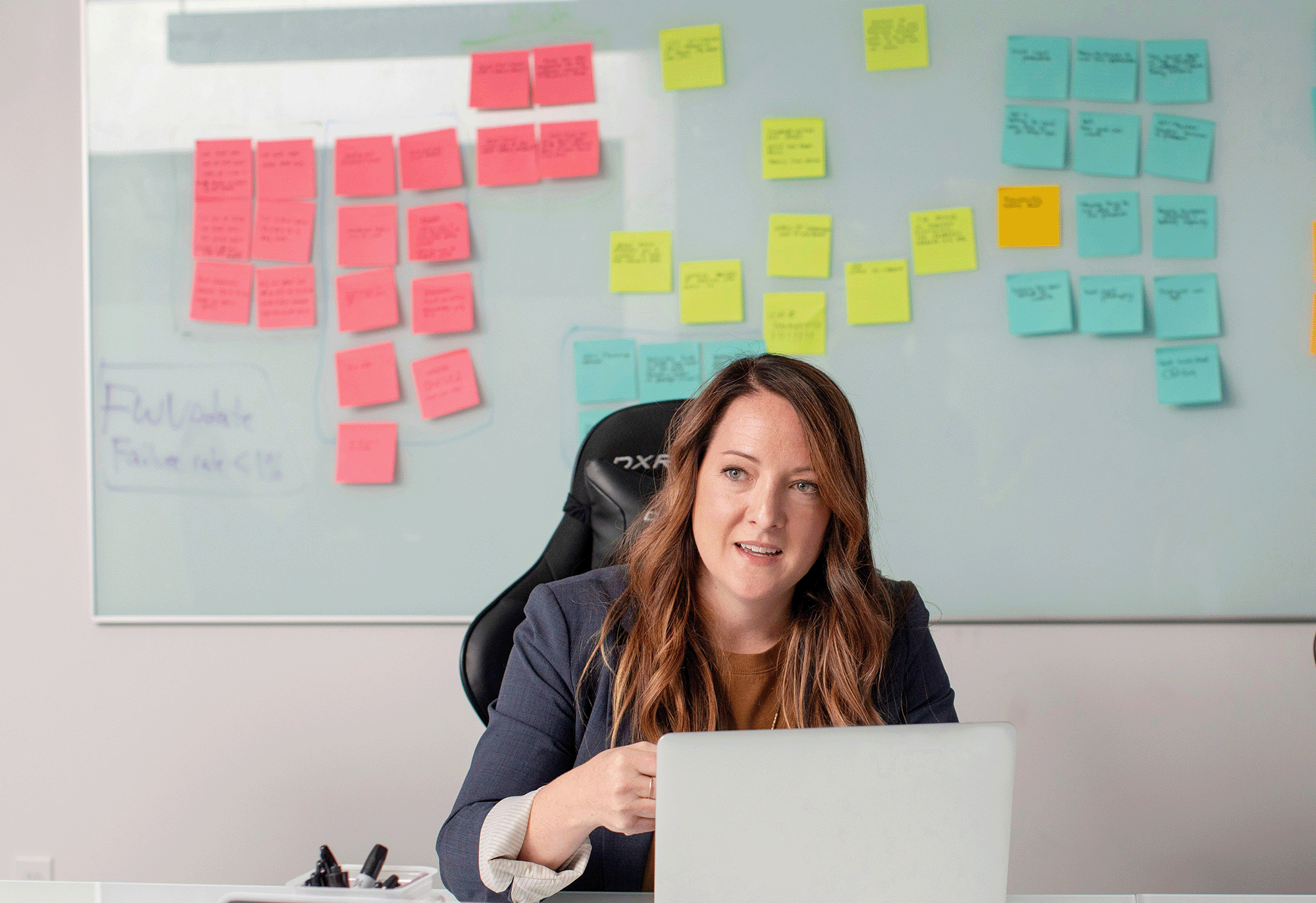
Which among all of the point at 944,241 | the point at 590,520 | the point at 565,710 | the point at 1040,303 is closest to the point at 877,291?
the point at 944,241

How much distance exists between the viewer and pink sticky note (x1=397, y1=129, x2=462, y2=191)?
6.88ft

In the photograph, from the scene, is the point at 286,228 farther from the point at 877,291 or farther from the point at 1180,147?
the point at 1180,147

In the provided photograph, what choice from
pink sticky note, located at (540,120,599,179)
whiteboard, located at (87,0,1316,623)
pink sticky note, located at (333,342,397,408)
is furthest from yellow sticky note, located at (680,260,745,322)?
pink sticky note, located at (333,342,397,408)

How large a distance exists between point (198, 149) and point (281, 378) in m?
0.51

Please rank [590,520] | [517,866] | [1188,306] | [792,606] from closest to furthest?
[517,866], [792,606], [590,520], [1188,306]

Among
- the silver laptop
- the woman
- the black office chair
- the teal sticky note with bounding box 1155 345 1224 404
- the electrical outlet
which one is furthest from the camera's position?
the electrical outlet

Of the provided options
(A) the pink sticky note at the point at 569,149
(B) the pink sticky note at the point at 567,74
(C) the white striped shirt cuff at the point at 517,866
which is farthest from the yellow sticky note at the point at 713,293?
(C) the white striped shirt cuff at the point at 517,866

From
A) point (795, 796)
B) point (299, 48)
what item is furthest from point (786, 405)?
point (299, 48)

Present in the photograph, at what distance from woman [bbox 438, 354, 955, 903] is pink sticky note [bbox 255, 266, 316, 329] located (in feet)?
3.76

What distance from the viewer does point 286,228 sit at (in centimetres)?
214

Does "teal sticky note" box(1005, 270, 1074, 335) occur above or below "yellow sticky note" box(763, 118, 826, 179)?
below

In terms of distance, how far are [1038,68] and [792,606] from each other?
1.31 metres

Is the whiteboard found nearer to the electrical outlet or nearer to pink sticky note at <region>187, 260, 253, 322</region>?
pink sticky note at <region>187, 260, 253, 322</region>

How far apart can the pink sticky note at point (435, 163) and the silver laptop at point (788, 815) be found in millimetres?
1638
